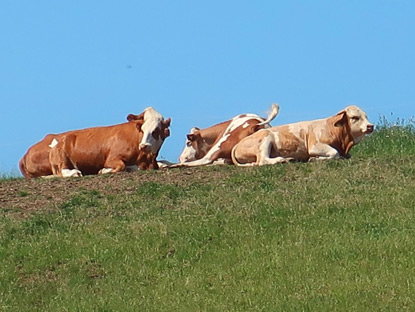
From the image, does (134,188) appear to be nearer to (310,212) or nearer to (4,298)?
(310,212)

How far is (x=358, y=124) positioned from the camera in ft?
57.5

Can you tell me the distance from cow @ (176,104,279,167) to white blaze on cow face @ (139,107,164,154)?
0.74 m

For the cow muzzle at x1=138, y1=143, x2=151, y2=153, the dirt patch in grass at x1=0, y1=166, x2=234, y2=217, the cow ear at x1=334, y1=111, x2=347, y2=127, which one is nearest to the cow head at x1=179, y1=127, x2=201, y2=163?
the cow muzzle at x1=138, y1=143, x2=151, y2=153

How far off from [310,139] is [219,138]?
2.23 meters

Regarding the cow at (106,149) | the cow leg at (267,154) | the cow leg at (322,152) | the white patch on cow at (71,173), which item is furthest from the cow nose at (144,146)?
the cow leg at (322,152)

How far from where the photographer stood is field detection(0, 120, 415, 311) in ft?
32.0

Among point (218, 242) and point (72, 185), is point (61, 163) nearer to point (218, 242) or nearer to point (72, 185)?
point (72, 185)

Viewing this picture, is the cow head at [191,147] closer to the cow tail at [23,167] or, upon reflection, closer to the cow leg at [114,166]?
the cow leg at [114,166]

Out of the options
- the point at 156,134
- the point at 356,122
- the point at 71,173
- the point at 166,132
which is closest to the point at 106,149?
the point at 71,173

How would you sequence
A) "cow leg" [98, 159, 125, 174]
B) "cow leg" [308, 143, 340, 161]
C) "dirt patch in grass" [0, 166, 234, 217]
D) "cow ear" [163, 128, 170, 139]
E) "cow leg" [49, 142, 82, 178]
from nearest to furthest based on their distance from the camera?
"dirt patch in grass" [0, 166, 234, 217] → "cow leg" [308, 143, 340, 161] → "cow leg" [98, 159, 125, 174] → "cow ear" [163, 128, 170, 139] → "cow leg" [49, 142, 82, 178]

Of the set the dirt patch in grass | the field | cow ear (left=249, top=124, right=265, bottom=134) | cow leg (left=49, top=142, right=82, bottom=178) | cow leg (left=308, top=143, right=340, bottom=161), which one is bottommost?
the field

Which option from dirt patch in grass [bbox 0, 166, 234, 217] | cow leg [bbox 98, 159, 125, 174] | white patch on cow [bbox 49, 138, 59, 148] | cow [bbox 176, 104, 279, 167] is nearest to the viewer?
dirt patch in grass [bbox 0, 166, 234, 217]

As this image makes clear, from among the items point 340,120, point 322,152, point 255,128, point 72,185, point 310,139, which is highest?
point 255,128

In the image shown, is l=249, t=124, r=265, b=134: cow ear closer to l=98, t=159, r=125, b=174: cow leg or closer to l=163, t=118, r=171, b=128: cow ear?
l=163, t=118, r=171, b=128: cow ear
